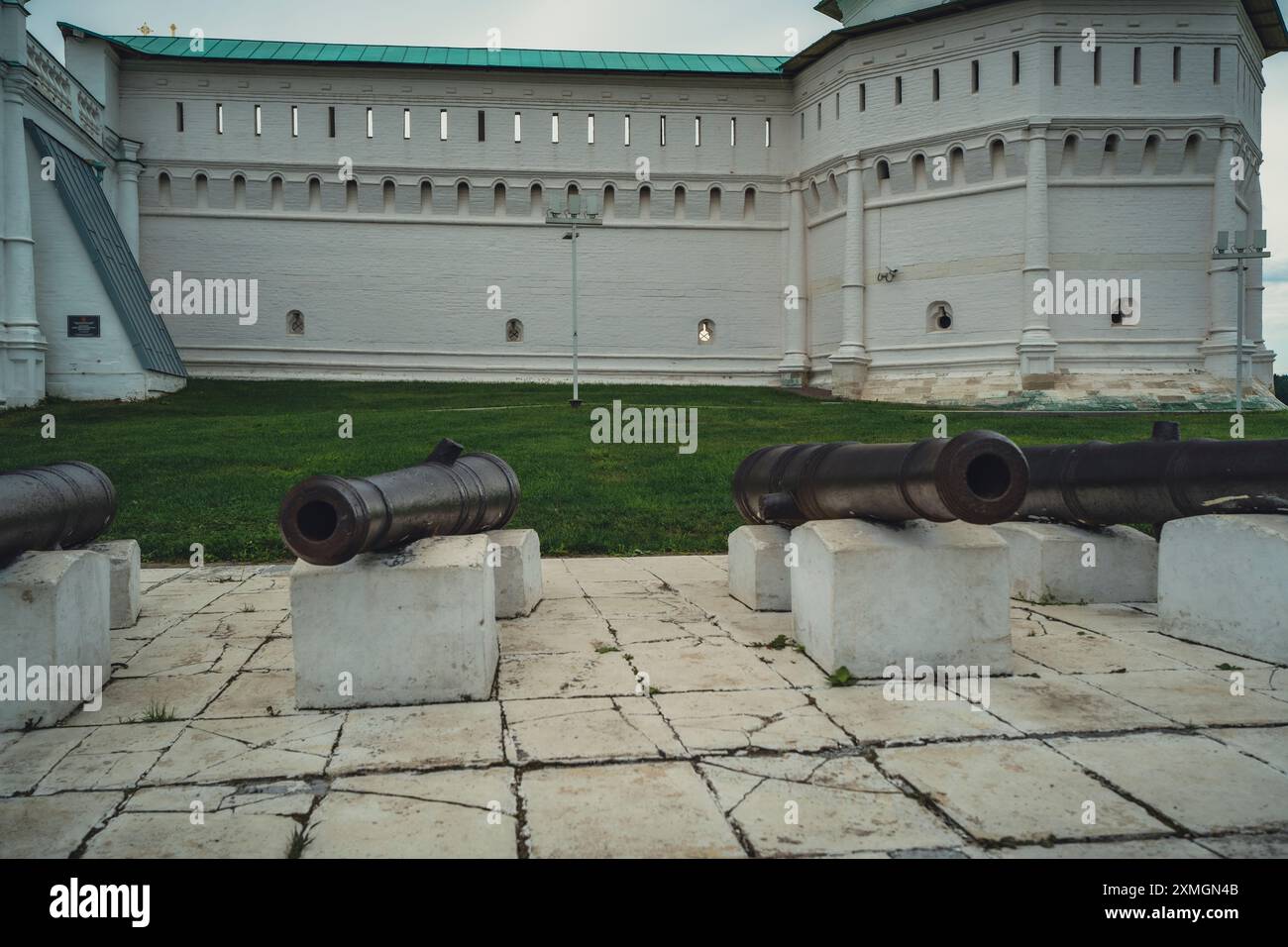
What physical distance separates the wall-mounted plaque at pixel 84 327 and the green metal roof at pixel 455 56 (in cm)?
1322

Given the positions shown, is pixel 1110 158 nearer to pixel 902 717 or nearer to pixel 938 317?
pixel 938 317

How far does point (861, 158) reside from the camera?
32625 millimetres

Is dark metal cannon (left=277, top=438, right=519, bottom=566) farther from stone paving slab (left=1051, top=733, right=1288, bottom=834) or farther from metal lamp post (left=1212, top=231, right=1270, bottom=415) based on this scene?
metal lamp post (left=1212, top=231, right=1270, bottom=415)

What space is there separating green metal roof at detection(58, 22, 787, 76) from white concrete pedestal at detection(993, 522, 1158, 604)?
111ft

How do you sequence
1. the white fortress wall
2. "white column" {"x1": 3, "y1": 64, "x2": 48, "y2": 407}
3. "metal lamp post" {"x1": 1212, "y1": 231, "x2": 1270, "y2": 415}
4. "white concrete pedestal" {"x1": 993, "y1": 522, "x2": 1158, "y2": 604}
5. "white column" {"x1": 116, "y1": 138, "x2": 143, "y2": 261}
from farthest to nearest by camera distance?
the white fortress wall → "white column" {"x1": 116, "y1": 138, "x2": 143, "y2": 261} → "white column" {"x1": 3, "y1": 64, "x2": 48, "y2": 407} → "metal lamp post" {"x1": 1212, "y1": 231, "x2": 1270, "y2": 415} → "white concrete pedestal" {"x1": 993, "y1": 522, "x2": 1158, "y2": 604}

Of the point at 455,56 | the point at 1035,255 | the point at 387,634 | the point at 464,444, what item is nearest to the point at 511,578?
the point at 387,634

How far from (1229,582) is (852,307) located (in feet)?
95.1

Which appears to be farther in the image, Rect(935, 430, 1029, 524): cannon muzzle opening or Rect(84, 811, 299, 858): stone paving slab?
Rect(935, 430, 1029, 524): cannon muzzle opening

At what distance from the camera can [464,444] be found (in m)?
16.7

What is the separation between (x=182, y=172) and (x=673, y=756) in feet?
124

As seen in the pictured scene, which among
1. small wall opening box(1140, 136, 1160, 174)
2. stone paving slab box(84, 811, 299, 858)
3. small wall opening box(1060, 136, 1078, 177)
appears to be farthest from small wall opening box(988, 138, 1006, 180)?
stone paving slab box(84, 811, 299, 858)

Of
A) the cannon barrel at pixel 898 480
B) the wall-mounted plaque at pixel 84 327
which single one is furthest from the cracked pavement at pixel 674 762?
the wall-mounted plaque at pixel 84 327

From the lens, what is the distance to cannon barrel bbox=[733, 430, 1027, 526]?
4.04 m

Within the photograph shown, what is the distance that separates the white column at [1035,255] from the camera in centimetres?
2925
